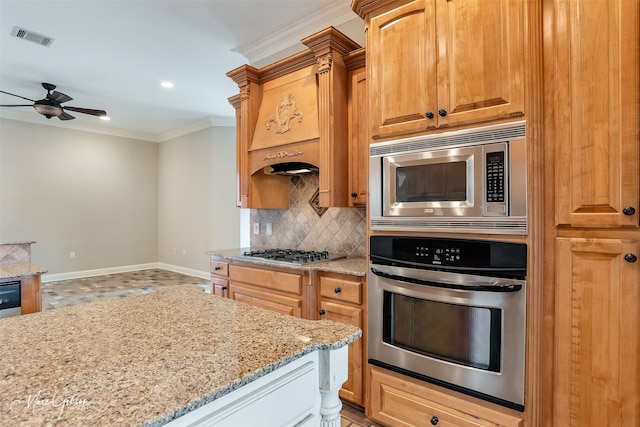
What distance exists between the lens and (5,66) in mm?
3896

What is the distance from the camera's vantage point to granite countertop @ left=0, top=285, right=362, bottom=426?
58 cm

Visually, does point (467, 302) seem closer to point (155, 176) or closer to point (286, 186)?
point (286, 186)

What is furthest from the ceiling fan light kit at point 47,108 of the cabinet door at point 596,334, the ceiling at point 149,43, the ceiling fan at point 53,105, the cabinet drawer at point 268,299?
the cabinet door at point 596,334

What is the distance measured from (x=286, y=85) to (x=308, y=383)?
2504 millimetres

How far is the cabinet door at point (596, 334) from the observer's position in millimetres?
1259

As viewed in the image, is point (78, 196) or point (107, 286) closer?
point (107, 286)

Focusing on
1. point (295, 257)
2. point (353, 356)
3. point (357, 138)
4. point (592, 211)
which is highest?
point (357, 138)

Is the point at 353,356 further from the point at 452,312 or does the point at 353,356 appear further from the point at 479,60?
the point at 479,60

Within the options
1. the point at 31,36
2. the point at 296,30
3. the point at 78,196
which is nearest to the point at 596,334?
the point at 296,30

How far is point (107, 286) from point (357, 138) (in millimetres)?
5455

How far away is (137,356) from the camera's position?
778 millimetres

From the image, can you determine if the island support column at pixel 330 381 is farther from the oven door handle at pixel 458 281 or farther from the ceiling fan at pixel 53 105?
the ceiling fan at pixel 53 105

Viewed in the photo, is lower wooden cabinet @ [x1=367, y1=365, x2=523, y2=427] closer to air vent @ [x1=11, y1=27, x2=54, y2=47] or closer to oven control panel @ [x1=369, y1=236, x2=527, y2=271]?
oven control panel @ [x1=369, y1=236, x2=527, y2=271]

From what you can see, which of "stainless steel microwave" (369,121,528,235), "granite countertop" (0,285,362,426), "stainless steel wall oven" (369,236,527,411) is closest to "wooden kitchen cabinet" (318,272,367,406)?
"stainless steel wall oven" (369,236,527,411)
